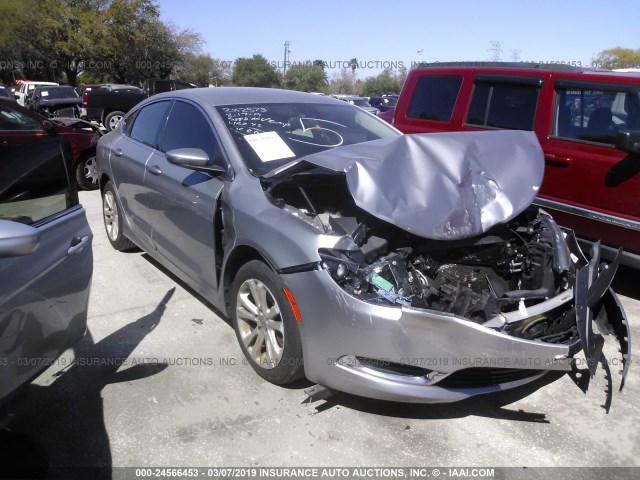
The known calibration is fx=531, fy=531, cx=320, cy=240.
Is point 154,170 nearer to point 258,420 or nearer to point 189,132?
point 189,132

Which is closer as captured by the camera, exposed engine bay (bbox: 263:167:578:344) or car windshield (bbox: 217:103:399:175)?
exposed engine bay (bbox: 263:167:578:344)

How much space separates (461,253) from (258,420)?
1521 millimetres

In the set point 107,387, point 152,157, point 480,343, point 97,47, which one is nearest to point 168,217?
point 152,157

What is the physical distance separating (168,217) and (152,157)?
62 centimetres

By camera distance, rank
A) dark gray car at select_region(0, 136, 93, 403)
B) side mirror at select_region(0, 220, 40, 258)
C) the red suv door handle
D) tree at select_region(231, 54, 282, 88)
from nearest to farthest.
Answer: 1. side mirror at select_region(0, 220, 40, 258)
2. dark gray car at select_region(0, 136, 93, 403)
3. the red suv door handle
4. tree at select_region(231, 54, 282, 88)

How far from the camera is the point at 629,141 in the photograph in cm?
423

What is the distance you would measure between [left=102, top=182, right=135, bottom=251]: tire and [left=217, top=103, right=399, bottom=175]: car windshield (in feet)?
6.72

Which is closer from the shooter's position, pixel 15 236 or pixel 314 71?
pixel 15 236

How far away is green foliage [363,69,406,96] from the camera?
61.9 m

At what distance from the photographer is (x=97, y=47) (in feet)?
127

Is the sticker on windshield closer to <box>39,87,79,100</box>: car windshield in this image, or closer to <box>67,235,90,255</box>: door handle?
→ <box>67,235,90,255</box>: door handle

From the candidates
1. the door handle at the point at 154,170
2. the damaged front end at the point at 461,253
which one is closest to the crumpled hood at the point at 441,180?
the damaged front end at the point at 461,253

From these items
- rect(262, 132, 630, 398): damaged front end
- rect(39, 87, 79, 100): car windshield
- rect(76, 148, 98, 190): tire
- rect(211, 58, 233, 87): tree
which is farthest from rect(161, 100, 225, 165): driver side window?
rect(211, 58, 233, 87): tree

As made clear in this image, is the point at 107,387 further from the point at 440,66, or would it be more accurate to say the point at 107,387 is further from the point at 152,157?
the point at 440,66
